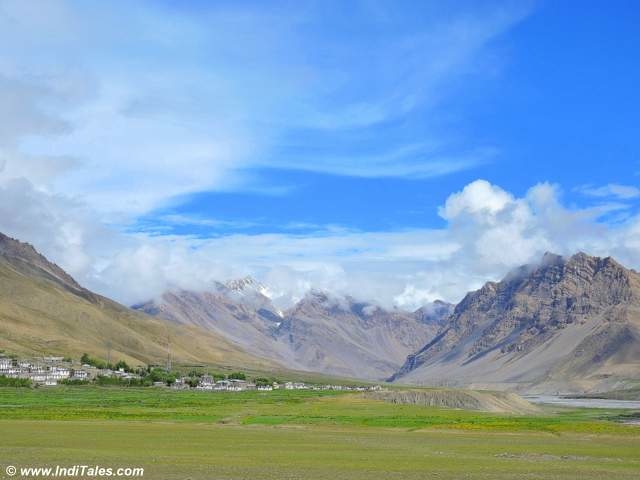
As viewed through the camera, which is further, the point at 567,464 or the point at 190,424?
the point at 190,424

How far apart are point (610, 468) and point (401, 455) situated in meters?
16.1

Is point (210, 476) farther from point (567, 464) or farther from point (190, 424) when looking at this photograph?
point (190, 424)

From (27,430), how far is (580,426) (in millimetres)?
71214

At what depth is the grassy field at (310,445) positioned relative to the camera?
5556cm

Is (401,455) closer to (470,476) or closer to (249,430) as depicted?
(470,476)

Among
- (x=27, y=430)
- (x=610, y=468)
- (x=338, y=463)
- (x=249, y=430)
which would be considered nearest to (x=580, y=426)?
(x=249, y=430)

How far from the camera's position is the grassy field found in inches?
2188

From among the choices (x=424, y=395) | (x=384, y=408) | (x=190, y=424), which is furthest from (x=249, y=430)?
(x=424, y=395)

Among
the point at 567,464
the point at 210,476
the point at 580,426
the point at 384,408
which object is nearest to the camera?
the point at 210,476

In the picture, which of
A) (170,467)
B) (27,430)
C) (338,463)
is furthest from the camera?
(27,430)

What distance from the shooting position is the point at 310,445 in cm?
7688

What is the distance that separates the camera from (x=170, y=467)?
178 ft

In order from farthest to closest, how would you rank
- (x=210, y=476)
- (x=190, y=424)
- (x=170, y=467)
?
(x=190, y=424) → (x=170, y=467) → (x=210, y=476)

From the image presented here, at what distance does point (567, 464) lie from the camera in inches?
2534
